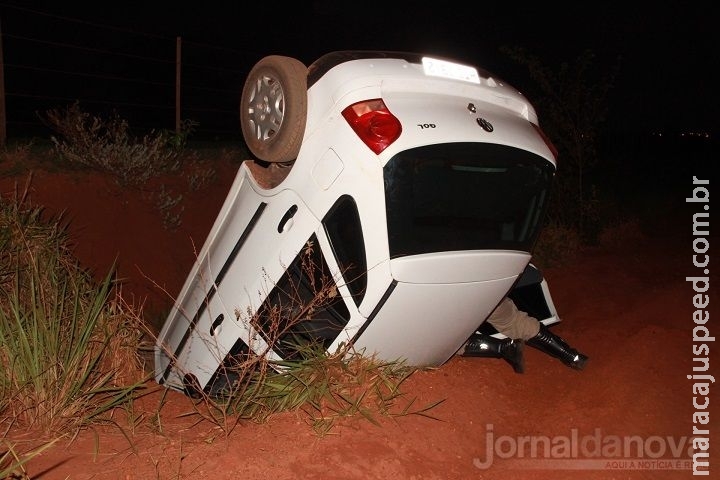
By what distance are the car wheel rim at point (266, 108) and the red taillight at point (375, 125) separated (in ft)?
1.76

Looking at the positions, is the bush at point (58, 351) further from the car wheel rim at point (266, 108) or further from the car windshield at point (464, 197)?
the car windshield at point (464, 197)

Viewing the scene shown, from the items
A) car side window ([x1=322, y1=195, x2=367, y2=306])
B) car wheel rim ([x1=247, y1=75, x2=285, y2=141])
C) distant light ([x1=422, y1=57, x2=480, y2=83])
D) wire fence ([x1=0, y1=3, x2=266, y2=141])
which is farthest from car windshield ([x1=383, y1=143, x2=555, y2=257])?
wire fence ([x1=0, y1=3, x2=266, y2=141])

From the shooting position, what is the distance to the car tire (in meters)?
3.80

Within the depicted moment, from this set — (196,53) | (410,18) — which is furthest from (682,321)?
(410,18)

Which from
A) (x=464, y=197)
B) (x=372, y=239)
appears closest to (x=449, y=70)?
(x=464, y=197)

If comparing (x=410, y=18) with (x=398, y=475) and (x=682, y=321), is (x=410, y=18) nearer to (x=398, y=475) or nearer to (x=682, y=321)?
(x=682, y=321)

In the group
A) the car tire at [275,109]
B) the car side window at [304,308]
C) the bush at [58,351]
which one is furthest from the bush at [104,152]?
the car side window at [304,308]

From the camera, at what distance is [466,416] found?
13.2ft

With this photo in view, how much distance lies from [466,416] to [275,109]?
2092 mm

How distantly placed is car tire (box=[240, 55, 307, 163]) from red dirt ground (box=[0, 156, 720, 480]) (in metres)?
1.47

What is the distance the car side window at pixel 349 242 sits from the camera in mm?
3535

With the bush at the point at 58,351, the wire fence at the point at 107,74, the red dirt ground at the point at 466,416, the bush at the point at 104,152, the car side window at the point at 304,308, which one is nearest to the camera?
the red dirt ground at the point at 466,416

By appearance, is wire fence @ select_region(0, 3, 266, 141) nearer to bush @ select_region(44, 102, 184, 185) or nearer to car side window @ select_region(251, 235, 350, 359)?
bush @ select_region(44, 102, 184, 185)

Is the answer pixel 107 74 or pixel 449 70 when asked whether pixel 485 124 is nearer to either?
pixel 449 70
